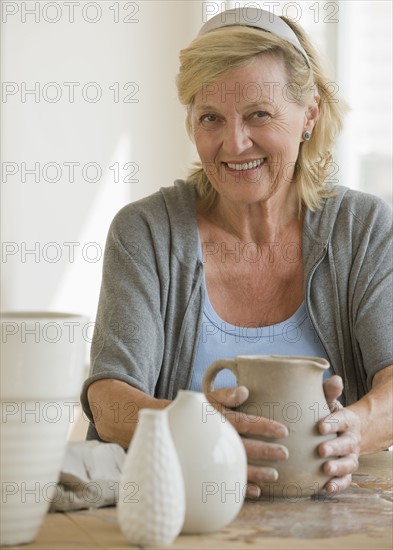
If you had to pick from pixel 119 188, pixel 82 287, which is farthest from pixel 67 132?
pixel 82 287

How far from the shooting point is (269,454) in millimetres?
1239

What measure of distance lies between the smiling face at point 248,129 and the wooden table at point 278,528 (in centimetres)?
77

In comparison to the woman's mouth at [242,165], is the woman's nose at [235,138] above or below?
above

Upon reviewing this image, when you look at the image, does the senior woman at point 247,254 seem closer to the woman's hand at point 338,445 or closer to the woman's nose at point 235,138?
the woman's nose at point 235,138

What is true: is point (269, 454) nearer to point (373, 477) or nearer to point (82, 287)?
point (373, 477)

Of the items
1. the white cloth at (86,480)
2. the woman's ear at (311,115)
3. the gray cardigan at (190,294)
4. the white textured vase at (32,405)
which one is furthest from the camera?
the woman's ear at (311,115)

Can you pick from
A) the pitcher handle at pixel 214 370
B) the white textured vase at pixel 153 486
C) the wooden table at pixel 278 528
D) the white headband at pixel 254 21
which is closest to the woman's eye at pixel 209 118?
the white headband at pixel 254 21

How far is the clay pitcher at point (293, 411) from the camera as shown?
1.24 meters

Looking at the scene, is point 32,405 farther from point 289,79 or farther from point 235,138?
point 289,79

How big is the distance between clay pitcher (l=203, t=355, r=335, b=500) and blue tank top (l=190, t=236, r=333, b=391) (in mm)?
542

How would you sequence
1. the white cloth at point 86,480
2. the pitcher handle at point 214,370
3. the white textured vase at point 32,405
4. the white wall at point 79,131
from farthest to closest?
the white wall at point 79,131 < the pitcher handle at point 214,370 < the white cloth at point 86,480 < the white textured vase at point 32,405

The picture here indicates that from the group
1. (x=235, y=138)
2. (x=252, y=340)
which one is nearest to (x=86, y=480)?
(x=252, y=340)

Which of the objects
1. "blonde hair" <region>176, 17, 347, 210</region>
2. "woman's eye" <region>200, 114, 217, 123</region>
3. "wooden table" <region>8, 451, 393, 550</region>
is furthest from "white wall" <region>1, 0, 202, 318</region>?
"wooden table" <region>8, 451, 393, 550</region>

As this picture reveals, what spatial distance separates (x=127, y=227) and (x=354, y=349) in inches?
19.8
